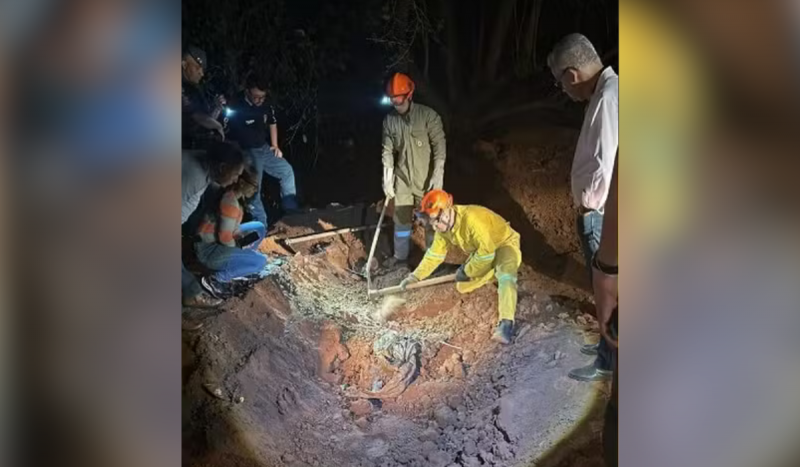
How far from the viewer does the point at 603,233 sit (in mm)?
1586

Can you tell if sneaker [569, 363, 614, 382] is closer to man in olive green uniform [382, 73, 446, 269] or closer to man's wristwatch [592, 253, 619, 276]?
man's wristwatch [592, 253, 619, 276]

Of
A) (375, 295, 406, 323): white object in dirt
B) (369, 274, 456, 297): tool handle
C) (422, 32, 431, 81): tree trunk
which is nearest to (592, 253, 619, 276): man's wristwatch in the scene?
(369, 274, 456, 297): tool handle

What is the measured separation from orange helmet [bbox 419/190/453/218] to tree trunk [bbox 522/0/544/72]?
0.38 metres

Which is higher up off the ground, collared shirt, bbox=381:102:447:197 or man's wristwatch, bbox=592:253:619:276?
collared shirt, bbox=381:102:447:197

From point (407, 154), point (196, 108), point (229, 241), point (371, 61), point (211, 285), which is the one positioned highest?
point (371, 61)

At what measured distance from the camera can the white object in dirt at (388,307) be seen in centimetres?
158

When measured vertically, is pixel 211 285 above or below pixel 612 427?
above

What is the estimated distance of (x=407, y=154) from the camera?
62.5 inches

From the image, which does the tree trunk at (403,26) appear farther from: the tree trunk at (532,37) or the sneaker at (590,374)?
the sneaker at (590,374)

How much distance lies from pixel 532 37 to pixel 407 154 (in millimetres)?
431

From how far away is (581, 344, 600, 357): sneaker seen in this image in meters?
1.59

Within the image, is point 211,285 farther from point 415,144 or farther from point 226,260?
point 415,144

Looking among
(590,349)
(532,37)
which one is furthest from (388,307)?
(532,37)
